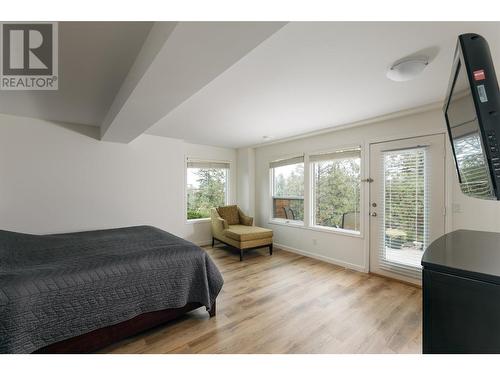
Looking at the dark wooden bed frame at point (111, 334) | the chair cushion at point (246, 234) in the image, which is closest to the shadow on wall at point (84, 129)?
the chair cushion at point (246, 234)

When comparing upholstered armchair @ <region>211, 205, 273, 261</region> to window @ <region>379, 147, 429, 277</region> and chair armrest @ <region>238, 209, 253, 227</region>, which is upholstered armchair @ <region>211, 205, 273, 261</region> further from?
window @ <region>379, 147, 429, 277</region>

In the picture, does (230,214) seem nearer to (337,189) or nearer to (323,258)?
(323,258)

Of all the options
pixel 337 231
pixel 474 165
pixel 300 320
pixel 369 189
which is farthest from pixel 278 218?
pixel 474 165

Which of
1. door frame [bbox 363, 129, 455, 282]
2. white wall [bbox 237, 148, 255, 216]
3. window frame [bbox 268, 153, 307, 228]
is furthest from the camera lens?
white wall [bbox 237, 148, 255, 216]

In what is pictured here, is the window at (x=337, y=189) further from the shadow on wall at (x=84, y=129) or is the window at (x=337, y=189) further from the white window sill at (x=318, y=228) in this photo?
the shadow on wall at (x=84, y=129)

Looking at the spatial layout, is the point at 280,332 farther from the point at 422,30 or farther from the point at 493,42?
the point at 493,42

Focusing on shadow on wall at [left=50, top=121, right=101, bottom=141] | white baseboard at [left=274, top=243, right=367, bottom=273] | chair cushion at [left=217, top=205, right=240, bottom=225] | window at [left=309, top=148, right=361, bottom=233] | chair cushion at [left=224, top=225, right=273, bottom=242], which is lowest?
white baseboard at [left=274, top=243, right=367, bottom=273]

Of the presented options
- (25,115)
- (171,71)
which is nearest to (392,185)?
(171,71)

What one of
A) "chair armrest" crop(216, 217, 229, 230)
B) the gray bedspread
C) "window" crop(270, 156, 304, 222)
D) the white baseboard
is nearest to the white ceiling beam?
the gray bedspread

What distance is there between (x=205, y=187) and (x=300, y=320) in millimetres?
3463

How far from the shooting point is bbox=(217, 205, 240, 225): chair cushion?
471cm

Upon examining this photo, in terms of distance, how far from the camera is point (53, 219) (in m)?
3.07

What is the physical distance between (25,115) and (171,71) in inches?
113

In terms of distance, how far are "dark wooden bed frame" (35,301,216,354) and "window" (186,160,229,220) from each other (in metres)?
2.85
